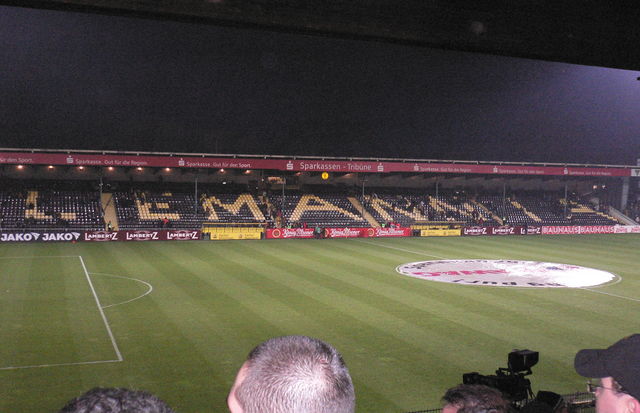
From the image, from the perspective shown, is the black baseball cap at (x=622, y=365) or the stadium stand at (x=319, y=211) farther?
the stadium stand at (x=319, y=211)

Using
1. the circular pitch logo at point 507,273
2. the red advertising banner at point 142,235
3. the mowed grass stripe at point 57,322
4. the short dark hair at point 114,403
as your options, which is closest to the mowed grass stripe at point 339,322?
the mowed grass stripe at point 57,322

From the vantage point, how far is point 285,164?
47844 millimetres

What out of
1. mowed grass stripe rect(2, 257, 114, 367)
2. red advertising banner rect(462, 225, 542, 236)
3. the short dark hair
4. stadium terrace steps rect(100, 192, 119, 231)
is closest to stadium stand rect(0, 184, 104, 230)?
stadium terrace steps rect(100, 192, 119, 231)

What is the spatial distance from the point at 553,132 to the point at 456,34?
66574 millimetres

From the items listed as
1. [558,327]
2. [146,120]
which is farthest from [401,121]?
[558,327]

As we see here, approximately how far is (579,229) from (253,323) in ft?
146

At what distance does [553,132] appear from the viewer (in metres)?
68.4

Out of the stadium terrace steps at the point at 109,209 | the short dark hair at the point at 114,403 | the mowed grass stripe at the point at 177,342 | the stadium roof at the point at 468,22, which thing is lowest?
the mowed grass stripe at the point at 177,342

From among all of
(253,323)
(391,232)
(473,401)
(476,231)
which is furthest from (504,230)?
(473,401)

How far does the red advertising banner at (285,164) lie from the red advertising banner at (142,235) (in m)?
7.41

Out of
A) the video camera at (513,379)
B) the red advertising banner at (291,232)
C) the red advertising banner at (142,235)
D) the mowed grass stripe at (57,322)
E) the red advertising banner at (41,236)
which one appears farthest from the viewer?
the red advertising banner at (291,232)

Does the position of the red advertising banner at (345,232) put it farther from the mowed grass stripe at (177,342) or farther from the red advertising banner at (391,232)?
the mowed grass stripe at (177,342)

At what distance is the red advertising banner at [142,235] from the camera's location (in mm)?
37438

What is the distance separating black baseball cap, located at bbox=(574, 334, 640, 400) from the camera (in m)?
2.33
